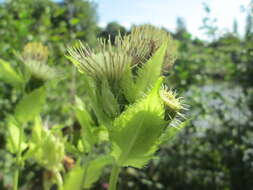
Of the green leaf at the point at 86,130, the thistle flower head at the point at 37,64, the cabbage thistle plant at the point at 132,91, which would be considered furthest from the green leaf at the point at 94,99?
the thistle flower head at the point at 37,64

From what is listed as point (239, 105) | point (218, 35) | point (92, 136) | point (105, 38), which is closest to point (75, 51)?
point (105, 38)

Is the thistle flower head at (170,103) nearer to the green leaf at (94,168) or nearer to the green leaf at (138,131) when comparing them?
the green leaf at (138,131)

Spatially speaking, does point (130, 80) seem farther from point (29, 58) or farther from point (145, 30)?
point (29, 58)

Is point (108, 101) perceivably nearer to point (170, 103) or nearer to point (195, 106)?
point (170, 103)

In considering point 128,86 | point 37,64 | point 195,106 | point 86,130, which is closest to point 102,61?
point 128,86

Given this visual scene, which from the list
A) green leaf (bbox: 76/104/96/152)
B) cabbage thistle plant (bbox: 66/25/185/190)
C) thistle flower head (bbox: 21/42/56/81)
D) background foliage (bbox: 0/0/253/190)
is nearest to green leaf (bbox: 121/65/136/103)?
cabbage thistle plant (bbox: 66/25/185/190)
